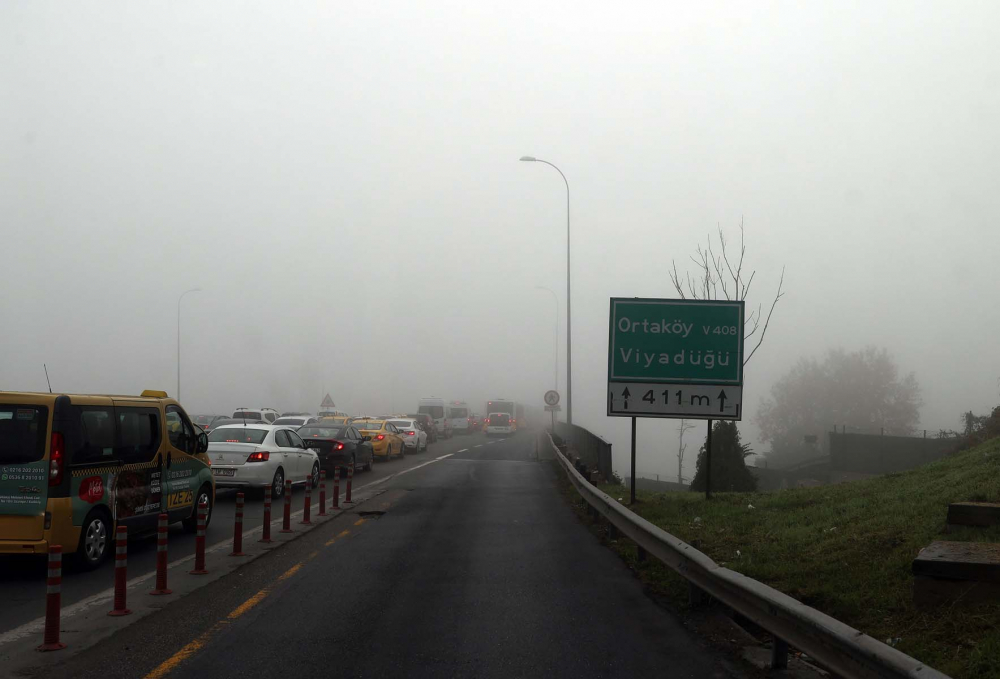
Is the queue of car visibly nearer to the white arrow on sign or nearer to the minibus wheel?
the minibus wheel

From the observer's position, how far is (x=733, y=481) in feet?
67.8

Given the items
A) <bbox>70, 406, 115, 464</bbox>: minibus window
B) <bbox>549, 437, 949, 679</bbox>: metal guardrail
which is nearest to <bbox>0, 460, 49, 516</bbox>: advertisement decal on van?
<bbox>70, 406, 115, 464</bbox>: minibus window

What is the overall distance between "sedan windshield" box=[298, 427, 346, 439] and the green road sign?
36.9 feet

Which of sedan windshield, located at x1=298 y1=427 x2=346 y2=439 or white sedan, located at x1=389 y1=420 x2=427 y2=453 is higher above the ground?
sedan windshield, located at x1=298 y1=427 x2=346 y2=439

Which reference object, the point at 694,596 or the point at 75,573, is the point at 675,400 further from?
the point at 75,573

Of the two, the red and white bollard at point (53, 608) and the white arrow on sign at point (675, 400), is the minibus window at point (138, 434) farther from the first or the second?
the white arrow on sign at point (675, 400)

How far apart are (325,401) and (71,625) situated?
38.4m

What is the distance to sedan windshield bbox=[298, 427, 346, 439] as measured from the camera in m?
23.7

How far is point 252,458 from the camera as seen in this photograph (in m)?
17.2

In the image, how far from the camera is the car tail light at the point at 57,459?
360 inches

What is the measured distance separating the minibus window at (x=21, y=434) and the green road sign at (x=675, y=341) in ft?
28.0

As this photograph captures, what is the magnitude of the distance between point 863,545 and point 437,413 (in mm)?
52682

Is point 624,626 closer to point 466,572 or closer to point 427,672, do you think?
point 427,672

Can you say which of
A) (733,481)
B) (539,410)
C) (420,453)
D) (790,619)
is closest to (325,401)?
(420,453)
